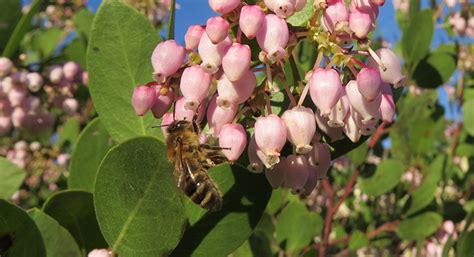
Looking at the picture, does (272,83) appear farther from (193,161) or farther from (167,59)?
Answer: (193,161)

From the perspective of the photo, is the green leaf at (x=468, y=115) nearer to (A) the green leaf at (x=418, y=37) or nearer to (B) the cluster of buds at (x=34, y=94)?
(A) the green leaf at (x=418, y=37)

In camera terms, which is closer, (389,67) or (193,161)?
(389,67)

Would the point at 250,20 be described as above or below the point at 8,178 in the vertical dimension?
above

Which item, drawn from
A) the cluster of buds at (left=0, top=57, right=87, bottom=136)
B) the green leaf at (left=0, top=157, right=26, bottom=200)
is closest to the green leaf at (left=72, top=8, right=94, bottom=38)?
the cluster of buds at (left=0, top=57, right=87, bottom=136)

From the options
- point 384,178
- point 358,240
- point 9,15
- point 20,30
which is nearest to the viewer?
point 20,30

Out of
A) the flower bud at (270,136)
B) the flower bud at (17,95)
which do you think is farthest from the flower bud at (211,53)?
the flower bud at (17,95)

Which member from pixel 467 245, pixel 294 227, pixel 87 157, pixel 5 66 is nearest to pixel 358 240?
pixel 294 227

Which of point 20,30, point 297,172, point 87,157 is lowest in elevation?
point 87,157

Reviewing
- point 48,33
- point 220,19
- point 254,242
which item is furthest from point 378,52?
point 48,33
